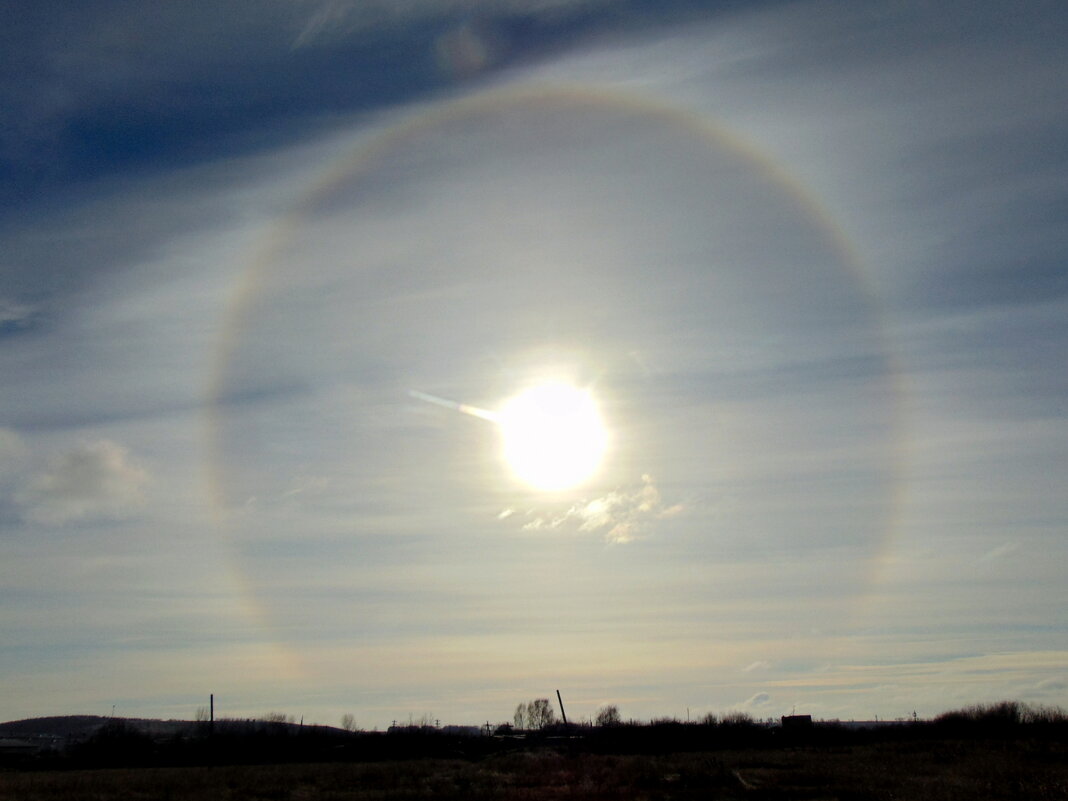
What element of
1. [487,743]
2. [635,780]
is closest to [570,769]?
[635,780]

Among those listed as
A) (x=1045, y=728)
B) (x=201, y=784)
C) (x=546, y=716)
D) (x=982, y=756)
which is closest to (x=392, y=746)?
(x=201, y=784)

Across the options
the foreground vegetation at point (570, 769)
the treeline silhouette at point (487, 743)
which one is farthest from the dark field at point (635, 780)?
the treeline silhouette at point (487, 743)

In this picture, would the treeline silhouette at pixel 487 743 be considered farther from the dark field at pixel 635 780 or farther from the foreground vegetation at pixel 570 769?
the dark field at pixel 635 780

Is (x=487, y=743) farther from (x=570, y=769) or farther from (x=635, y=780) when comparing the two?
(x=635, y=780)

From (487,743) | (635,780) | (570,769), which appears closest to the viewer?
(635,780)

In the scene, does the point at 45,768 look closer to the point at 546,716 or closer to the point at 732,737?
the point at 732,737

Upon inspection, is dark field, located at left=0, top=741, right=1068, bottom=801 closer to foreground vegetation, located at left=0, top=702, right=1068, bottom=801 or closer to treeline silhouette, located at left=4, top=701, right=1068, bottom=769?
foreground vegetation, located at left=0, top=702, right=1068, bottom=801

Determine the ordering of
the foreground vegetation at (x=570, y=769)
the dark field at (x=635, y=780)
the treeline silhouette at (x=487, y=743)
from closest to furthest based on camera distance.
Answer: the dark field at (x=635, y=780), the foreground vegetation at (x=570, y=769), the treeline silhouette at (x=487, y=743)

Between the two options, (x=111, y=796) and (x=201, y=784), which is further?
(x=201, y=784)
